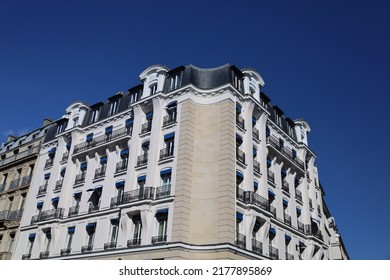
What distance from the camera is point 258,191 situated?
26188mm

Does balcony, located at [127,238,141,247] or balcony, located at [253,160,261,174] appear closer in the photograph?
balcony, located at [127,238,141,247]

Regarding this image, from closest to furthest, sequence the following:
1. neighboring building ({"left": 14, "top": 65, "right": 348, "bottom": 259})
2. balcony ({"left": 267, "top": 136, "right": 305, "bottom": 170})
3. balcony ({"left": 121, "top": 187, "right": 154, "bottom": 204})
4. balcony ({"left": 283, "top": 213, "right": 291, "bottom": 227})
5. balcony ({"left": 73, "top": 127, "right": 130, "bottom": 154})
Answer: neighboring building ({"left": 14, "top": 65, "right": 348, "bottom": 259}), balcony ({"left": 121, "top": 187, "right": 154, "bottom": 204}), balcony ({"left": 283, "top": 213, "right": 291, "bottom": 227}), balcony ({"left": 73, "top": 127, "right": 130, "bottom": 154}), balcony ({"left": 267, "top": 136, "right": 305, "bottom": 170})

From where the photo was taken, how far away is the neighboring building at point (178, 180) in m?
22.3

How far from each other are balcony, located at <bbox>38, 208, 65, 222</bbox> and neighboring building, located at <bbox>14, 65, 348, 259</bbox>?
0.11 m

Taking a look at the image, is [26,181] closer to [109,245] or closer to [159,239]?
[109,245]

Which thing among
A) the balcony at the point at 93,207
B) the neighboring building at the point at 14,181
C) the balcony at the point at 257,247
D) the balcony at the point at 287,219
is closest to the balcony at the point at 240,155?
the balcony at the point at 257,247

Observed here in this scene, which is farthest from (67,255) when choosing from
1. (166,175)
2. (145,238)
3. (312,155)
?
(312,155)

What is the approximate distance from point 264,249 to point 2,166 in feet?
106

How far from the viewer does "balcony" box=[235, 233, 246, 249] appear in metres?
21.7

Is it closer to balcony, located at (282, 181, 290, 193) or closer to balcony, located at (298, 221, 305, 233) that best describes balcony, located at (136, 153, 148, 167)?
balcony, located at (282, 181, 290, 193)

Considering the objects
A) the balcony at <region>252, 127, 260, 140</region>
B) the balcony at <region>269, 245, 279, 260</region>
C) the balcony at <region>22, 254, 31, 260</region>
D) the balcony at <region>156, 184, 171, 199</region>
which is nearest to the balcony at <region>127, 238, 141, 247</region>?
the balcony at <region>156, 184, 171, 199</region>

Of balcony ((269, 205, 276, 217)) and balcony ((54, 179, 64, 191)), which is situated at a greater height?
balcony ((54, 179, 64, 191))

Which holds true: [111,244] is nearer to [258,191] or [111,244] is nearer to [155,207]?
[155,207]

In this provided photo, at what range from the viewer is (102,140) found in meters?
30.4
